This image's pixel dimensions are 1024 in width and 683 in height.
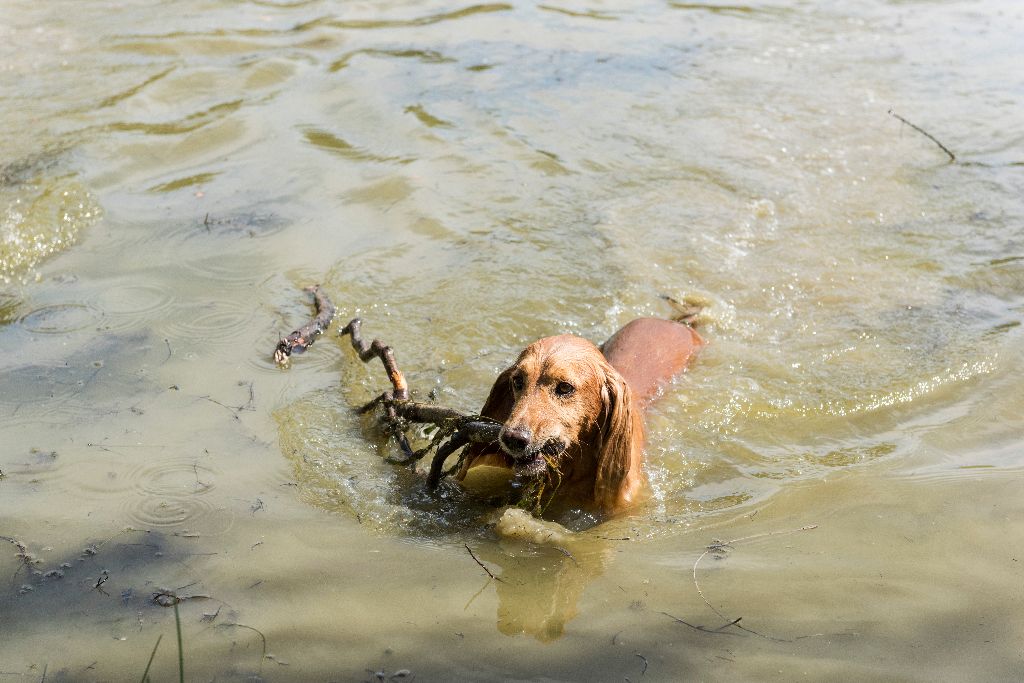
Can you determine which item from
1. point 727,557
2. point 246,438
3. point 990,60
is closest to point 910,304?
point 727,557

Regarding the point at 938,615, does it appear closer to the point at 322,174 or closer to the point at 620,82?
the point at 322,174

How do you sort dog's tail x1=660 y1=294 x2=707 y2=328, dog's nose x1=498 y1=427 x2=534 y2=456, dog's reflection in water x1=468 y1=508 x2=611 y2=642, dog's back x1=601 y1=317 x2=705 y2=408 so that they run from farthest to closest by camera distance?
dog's tail x1=660 y1=294 x2=707 y2=328, dog's back x1=601 y1=317 x2=705 y2=408, dog's nose x1=498 y1=427 x2=534 y2=456, dog's reflection in water x1=468 y1=508 x2=611 y2=642

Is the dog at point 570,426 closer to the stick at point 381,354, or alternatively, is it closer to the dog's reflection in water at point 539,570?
the dog's reflection in water at point 539,570

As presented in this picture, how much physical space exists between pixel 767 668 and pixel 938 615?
86 cm

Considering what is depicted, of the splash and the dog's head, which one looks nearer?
the dog's head

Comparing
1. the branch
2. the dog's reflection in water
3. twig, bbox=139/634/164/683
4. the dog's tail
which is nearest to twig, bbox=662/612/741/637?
the dog's reflection in water

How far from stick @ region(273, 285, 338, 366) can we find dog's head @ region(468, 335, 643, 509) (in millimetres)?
1648

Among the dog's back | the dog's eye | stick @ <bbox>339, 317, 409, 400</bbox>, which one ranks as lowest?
the dog's back

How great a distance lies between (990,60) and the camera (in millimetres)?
12180

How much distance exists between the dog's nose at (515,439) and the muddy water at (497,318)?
48 cm

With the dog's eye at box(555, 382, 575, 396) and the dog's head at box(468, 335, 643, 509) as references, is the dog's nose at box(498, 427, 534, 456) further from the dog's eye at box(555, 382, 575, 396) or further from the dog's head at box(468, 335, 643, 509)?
the dog's eye at box(555, 382, 575, 396)

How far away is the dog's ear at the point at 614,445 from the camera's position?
514 cm

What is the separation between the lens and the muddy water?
410 centimetres

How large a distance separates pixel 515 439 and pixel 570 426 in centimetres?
40
